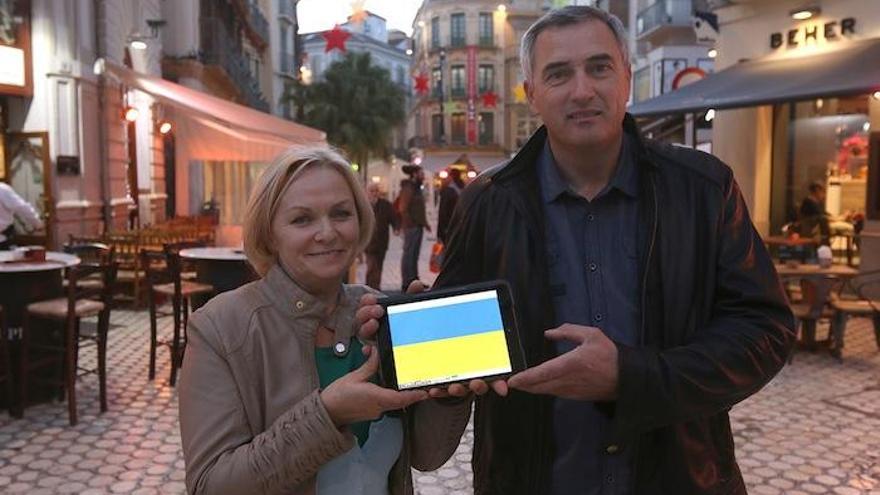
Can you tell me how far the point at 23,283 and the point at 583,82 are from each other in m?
5.10

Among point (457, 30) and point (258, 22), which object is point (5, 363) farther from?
point (457, 30)

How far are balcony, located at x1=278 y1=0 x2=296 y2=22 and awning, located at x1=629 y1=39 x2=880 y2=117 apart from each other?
2902 cm

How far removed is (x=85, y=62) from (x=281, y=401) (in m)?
11.2

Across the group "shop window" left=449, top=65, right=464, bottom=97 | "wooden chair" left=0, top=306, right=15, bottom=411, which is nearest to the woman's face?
"wooden chair" left=0, top=306, right=15, bottom=411

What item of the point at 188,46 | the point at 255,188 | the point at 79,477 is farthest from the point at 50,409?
the point at 188,46

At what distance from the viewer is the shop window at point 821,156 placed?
1190cm

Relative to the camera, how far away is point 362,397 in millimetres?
1362

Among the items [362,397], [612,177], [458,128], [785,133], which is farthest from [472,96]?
[362,397]

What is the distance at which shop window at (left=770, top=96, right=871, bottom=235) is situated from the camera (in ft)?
39.0

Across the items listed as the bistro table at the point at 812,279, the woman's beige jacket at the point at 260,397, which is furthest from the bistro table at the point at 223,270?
the woman's beige jacket at the point at 260,397

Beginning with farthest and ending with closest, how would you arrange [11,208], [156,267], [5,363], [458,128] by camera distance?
[458,128] < [156,267] < [11,208] < [5,363]

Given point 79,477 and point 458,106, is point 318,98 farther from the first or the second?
point 79,477

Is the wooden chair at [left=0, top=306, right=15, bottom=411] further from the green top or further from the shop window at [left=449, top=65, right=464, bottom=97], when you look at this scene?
the shop window at [left=449, top=65, right=464, bottom=97]

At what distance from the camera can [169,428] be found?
514cm
